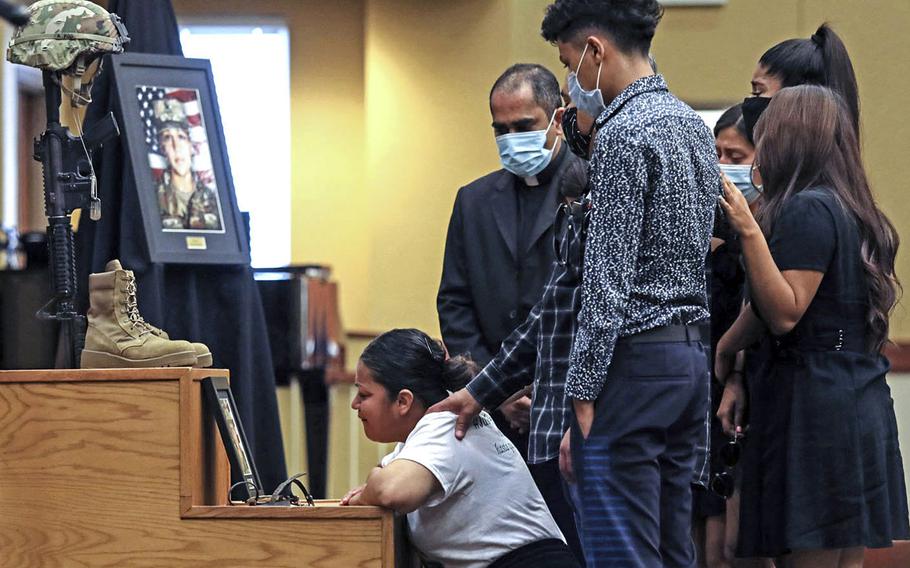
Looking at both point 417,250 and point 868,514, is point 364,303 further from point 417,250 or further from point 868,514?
point 868,514

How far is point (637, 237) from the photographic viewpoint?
90.0 inches

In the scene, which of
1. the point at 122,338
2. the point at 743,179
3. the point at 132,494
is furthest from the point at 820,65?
the point at 132,494

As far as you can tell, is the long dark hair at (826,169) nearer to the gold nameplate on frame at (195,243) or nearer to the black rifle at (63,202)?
the gold nameplate on frame at (195,243)

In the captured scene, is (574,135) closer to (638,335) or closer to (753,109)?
(638,335)

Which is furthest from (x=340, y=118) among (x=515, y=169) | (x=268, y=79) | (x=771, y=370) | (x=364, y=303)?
(x=771, y=370)

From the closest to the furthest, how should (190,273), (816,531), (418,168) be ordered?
1. (816,531)
2. (190,273)
3. (418,168)

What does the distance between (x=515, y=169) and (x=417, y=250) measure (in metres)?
4.00

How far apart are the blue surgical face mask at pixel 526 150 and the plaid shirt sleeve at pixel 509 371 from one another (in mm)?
810

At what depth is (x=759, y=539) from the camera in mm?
2877

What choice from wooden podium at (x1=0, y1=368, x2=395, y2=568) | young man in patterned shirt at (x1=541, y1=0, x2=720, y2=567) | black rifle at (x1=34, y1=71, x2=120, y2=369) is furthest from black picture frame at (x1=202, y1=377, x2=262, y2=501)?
young man in patterned shirt at (x1=541, y1=0, x2=720, y2=567)

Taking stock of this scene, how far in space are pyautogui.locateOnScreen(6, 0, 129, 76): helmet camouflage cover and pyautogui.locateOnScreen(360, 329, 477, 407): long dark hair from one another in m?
0.84

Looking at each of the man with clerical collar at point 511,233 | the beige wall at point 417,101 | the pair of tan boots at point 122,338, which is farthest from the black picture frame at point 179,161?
the beige wall at point 417,101

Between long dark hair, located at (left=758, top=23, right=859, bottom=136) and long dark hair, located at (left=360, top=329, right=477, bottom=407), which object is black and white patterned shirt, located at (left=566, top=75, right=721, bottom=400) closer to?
long dark hair, located at (left=360, top=329, right=477, bottom=407)

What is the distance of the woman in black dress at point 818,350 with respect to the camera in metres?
2.76
